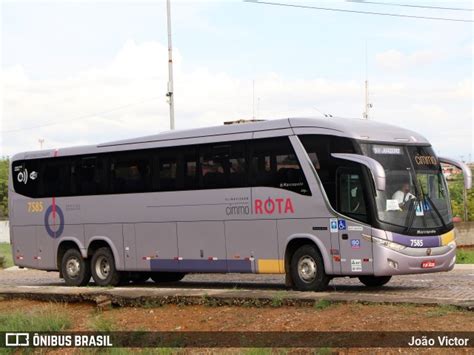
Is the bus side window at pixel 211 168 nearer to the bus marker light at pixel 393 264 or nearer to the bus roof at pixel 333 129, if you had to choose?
the bus roof at pixel 333 129

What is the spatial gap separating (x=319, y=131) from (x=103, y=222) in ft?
23.6

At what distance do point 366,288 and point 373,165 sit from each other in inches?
131

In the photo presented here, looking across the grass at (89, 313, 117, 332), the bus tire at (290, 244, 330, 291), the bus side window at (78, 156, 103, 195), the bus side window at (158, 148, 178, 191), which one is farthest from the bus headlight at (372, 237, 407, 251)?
the bus side window at (78, 156, 103, 195)

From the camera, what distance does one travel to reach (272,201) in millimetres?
19000

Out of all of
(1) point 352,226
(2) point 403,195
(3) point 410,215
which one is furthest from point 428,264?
(1) point 352,226

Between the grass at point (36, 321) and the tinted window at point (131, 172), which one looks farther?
the tinted window at point (131, 172)

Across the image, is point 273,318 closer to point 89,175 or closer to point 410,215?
point 410,215

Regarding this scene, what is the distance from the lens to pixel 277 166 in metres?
18.9

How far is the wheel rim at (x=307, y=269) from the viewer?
18.2m

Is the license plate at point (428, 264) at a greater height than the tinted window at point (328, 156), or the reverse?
the tinted window at point (328, 156)

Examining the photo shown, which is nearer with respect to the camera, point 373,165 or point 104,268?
point 373,165

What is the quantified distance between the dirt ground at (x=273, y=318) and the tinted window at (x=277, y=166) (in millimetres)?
3846

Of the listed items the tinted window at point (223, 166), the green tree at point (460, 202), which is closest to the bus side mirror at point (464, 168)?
the tinted window at point (223, 166)

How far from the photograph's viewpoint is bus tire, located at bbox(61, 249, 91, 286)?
23578 mm
